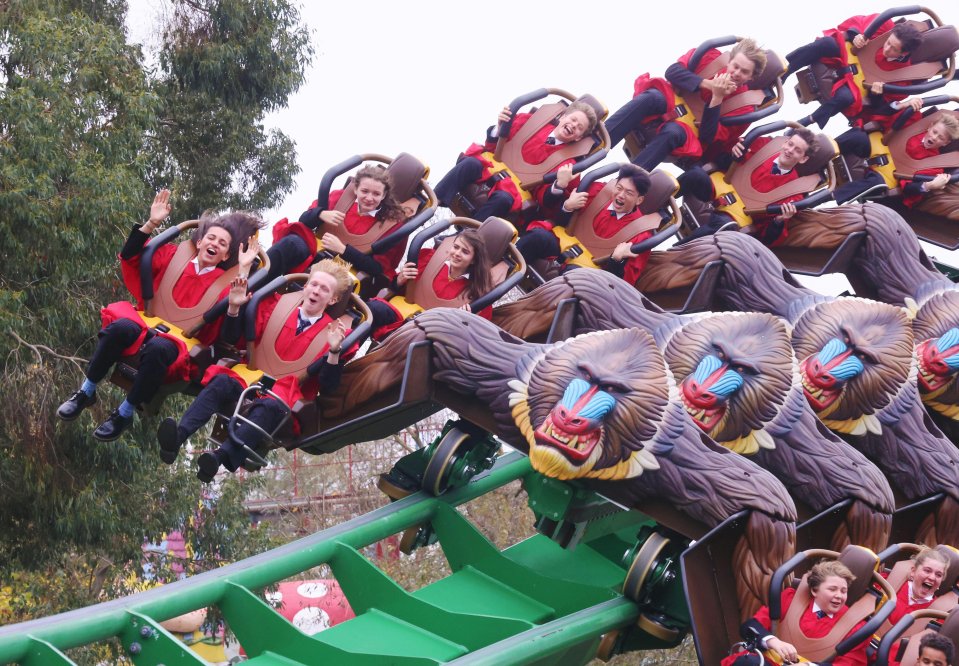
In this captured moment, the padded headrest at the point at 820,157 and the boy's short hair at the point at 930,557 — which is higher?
the padded headrest at the point at 820,157

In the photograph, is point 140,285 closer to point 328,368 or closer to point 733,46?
point 328,368

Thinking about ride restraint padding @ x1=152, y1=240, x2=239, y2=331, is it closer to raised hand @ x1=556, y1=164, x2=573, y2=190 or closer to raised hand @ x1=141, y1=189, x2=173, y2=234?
raised hand @ x1=141, y1=189, x2=173, y2=234

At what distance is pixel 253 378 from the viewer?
4.75 m

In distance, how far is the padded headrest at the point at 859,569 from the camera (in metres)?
4.41

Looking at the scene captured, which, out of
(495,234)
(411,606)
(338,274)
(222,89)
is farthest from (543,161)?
(222,89)

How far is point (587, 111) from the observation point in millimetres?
6418

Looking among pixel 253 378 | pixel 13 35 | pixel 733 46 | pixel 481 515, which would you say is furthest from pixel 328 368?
pixel 481 515

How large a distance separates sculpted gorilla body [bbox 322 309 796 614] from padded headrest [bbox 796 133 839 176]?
101 inches

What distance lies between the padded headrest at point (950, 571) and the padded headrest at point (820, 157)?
2.60m

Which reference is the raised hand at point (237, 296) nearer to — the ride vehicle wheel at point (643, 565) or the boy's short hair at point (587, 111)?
the ride vehicle wheel at point (643, 565)

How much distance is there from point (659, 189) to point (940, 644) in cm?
266

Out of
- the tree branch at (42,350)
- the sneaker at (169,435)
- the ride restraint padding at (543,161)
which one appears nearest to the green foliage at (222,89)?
the tree branch at (42,350)

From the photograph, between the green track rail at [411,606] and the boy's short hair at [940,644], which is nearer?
the green track rail at [411,606]

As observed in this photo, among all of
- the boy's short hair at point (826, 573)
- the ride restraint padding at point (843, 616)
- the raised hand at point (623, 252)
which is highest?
the raised hand at point (623, 252)
